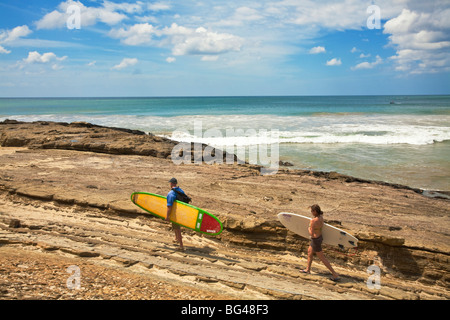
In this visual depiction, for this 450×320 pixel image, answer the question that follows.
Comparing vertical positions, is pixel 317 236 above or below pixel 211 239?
above

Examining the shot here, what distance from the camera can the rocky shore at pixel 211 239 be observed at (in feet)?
15.8

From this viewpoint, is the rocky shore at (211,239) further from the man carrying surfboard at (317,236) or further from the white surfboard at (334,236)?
the white surfboard at (334,236)

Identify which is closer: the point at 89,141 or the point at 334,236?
the point at 334,236

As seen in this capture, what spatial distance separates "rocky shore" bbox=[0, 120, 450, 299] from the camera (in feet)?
15.8

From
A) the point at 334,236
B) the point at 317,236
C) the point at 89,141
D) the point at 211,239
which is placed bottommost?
the point at 211,239

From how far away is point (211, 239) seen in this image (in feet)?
22.5

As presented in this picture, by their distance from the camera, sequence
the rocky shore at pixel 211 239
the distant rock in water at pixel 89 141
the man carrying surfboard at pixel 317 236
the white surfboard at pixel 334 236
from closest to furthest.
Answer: the rocky shore at pixel 211 239 → the man carrying surfboard at pixel 317 236 → the white surfboard at pixel 334 236 → the distant rock in water at pixel 89 141

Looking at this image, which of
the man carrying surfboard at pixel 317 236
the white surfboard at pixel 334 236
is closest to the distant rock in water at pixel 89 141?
the white surfboard at pixel 334 236

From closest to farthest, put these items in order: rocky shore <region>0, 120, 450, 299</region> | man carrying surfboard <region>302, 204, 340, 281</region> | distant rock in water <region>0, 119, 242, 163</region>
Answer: rocky shore <region>0, 120, 450, 299</region>
man carrying surfboard <region>302, 204, 340, 281</region>
distant rock in water <region>0, 119, 242, 163</region>

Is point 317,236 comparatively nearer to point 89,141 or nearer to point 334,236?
point 334,236

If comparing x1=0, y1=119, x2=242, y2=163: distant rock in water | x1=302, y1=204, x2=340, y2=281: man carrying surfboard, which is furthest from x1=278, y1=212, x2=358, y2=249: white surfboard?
x1=0, y1=119, x2=242, y2=163: distant rock in water

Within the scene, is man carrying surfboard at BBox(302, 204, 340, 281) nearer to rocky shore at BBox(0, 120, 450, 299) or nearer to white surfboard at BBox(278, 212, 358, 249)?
rocky shore at BBox(0, 120, 450, 299)

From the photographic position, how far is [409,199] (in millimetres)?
9375

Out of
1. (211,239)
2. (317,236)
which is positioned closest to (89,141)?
(211,239)
